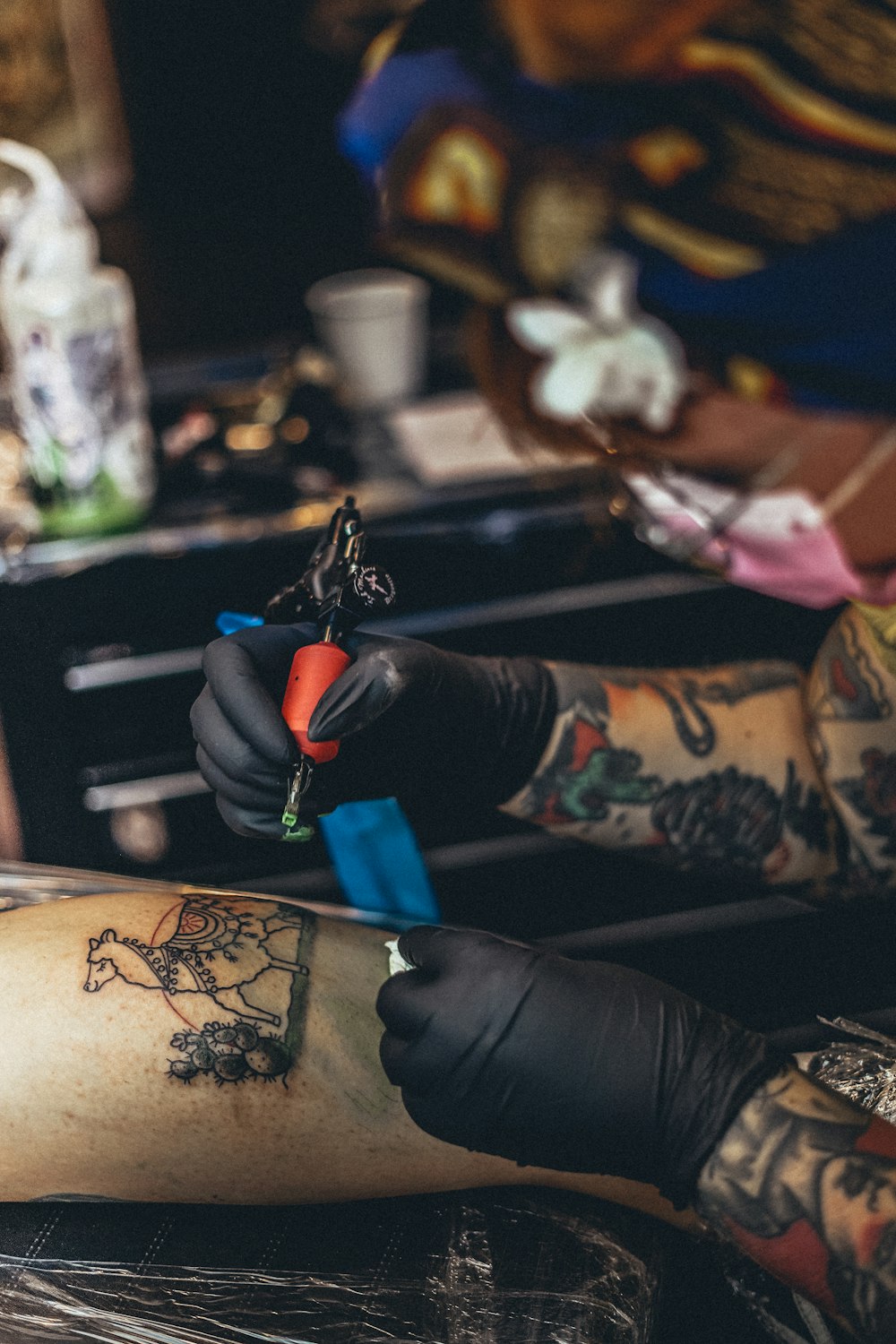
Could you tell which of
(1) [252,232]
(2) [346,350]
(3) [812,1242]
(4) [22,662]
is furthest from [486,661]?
(1) [252,232]

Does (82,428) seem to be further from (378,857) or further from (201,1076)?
(201,1076)

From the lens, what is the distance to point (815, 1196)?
0.80m

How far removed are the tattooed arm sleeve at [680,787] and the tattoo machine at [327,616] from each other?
0.34m

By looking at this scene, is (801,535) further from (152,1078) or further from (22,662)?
(22,662)

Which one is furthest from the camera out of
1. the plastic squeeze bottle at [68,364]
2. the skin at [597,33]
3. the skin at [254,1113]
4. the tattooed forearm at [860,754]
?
the plastic squeeze bottle at [68,364]

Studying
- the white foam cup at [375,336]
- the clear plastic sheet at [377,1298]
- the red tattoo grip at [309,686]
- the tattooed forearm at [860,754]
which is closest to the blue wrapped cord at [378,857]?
the red tattoo grip at [309,686]

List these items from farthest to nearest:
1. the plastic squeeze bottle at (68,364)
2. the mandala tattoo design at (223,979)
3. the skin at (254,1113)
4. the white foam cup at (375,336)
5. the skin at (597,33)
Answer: the white foam cup at (375,336)
the plastic squeeze bottle at (68,364)
the mandala tattoo design at (223,979)
the skin at (254,1113)
the skin at (597,33)

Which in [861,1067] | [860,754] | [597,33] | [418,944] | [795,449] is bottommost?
[861,1067]

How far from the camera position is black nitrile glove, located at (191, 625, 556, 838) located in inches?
37.6

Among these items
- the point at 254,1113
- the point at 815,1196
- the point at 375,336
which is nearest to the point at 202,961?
the point at 254,1113

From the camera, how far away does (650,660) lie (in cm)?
201

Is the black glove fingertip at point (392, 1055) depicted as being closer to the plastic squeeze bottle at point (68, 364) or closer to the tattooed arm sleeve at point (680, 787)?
the tattooed arm sleeve at point (680, 787)

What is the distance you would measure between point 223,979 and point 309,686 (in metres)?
0.26

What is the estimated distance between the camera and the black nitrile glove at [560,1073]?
0.83 metres
